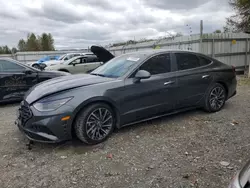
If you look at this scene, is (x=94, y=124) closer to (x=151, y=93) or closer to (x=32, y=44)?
(x=151, y=93)

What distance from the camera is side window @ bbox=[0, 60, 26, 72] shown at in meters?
6.10

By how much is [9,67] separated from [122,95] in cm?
416

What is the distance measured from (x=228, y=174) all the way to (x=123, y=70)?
2289 millimetres

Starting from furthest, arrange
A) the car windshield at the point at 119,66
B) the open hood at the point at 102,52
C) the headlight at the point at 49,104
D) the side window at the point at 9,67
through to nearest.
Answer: the open hood at the point at 102,52
the side window at the point at 9,67
the car windshield at the point at 119,66
the headlight at the point at 49,104

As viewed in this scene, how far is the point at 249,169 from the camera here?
1.47m

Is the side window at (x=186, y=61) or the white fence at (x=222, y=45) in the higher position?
the white fence at (x=222, y=45)

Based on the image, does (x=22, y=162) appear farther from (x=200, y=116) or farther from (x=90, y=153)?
(x=200, y=116)

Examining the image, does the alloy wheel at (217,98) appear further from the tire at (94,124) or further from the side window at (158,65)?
the tire at (94,124)

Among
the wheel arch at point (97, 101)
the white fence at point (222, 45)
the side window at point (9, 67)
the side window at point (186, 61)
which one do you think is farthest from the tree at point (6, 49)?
the wheel arch at point (97, 101)

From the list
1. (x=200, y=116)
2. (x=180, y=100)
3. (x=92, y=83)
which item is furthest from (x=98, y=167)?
(x=200, y=116)

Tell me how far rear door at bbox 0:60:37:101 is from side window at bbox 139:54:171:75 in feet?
12.6

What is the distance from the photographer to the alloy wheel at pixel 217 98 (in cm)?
480

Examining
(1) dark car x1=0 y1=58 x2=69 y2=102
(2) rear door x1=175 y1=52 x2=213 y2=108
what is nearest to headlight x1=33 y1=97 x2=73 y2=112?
(2) rear door x1=175 y1=52 x2=213 y2=108

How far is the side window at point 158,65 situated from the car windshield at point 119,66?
0.20m
